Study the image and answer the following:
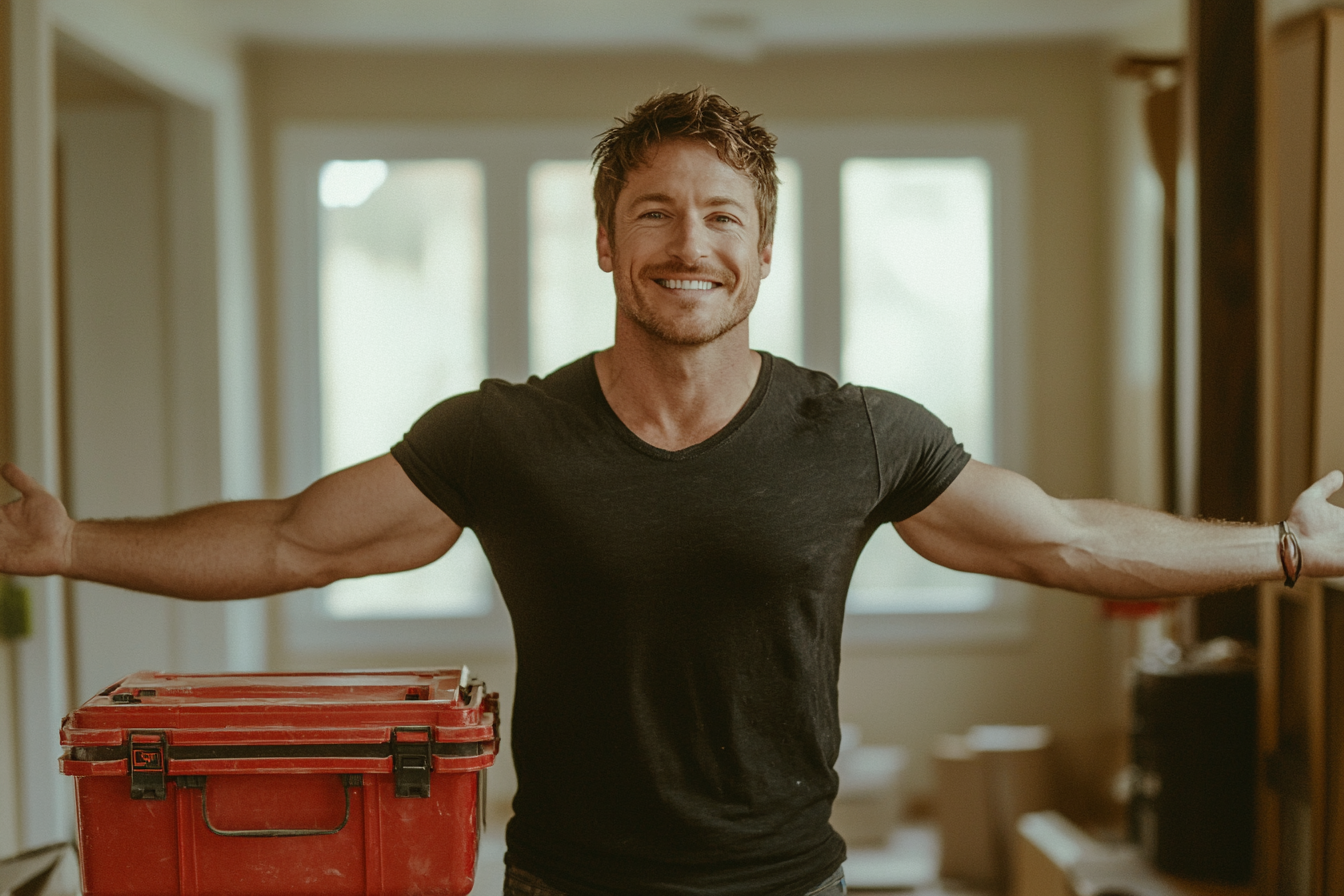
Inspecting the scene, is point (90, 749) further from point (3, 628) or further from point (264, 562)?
point (3, 628)

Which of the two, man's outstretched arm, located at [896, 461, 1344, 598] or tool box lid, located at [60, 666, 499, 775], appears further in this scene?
man's outstretched arm, located at [896, 461, 1344, 598]

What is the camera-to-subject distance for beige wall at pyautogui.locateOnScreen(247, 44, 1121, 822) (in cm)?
401

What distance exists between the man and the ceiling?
7.59 feet

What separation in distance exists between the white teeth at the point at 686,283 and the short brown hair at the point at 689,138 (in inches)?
4.3

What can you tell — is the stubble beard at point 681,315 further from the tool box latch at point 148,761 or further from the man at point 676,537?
the tool box latch at point 148,761

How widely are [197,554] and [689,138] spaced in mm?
794

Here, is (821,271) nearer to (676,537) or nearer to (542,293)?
(542,293)

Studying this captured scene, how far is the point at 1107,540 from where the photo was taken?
148 cm

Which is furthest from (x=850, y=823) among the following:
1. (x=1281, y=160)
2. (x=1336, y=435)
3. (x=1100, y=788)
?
(x=1281, y=160)

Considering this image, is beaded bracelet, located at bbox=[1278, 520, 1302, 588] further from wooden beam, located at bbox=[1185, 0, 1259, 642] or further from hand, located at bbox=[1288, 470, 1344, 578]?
wooden beam, located at bbox=[1185, 0, 1259, 642]

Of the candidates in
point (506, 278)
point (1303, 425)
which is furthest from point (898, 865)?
point (506, 278)

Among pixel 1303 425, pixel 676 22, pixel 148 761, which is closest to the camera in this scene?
pixel 148 761

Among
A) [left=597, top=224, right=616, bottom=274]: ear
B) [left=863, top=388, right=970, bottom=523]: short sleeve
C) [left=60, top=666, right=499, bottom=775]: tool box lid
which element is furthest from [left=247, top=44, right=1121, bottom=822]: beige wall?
[left=60, top=666, right=499, bottom=775]: tool box lid

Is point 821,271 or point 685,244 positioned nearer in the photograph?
point 685,244
